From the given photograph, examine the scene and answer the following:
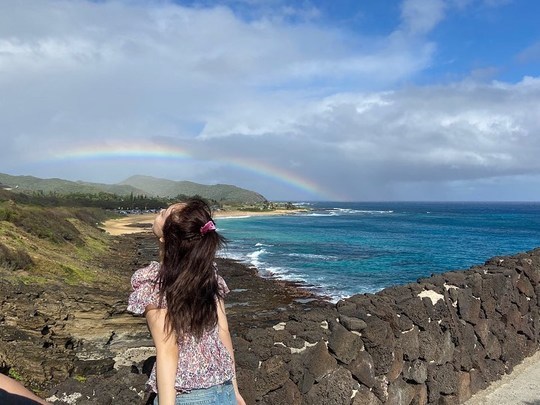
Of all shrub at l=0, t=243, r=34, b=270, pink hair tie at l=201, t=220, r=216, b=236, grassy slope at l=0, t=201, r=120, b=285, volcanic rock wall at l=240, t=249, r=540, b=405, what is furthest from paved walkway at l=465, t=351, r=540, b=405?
shrub at l=0, t=243, r=34, b=270

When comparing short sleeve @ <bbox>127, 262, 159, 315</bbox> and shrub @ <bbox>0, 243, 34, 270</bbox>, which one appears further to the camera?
shrub @ <bbox>0, 243, 34, 270</bbox>

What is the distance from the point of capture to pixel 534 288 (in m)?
8.95

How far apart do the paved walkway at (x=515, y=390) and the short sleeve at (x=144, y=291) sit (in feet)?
20.5

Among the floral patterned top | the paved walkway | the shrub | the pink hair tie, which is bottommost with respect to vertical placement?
the paved walkway

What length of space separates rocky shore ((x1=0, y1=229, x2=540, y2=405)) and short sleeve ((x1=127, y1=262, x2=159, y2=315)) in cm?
188

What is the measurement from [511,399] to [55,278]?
14.4 meters

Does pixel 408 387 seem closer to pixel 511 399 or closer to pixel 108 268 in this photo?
pixel 511 399

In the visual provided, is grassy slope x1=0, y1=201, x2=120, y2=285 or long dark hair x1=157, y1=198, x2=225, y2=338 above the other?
long dark hair x1=157, y1=198, x2=225, y2=338

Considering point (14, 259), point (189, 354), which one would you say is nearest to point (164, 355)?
point (189, 354)

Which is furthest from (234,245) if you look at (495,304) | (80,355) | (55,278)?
(495,304)

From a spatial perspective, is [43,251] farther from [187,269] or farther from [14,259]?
[187,269]

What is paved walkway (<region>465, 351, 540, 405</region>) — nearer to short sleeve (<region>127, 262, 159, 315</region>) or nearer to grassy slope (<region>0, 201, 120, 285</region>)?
short sleeve (<region>127, 262, 159, 315</region>)

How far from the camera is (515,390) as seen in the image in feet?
24.0

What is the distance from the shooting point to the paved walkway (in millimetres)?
6961
